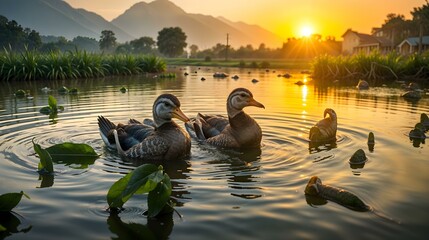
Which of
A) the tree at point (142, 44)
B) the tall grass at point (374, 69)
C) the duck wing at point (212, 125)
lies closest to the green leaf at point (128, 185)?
the duck wing at point (212, 125)

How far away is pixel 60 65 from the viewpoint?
107 feet

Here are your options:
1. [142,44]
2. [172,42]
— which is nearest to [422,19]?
[172,42]

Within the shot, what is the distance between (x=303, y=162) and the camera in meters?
8.20

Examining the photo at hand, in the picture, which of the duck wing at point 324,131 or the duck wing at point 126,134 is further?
the duck wing at point 324,131

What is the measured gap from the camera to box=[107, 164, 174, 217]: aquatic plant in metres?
5.33

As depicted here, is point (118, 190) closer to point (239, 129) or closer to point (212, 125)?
point (239, 129)

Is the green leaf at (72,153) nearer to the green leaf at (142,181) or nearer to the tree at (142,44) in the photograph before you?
the green leaf at (142,181)

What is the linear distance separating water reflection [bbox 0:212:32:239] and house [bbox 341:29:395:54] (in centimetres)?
9163

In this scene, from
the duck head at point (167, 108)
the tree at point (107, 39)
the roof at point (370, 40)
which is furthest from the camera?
the tree at point (107, 39)

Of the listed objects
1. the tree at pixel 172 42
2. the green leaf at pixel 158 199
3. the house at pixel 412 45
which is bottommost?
the green leaf at pixel 158 199

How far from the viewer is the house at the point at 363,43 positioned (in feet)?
307

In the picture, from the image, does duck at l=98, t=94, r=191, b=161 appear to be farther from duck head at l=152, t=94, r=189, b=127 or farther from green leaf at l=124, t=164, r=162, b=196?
green leaf at l=124, t=164, r=162, b=196

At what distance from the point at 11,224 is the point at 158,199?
6.33ft

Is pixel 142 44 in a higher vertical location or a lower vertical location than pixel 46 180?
higher
